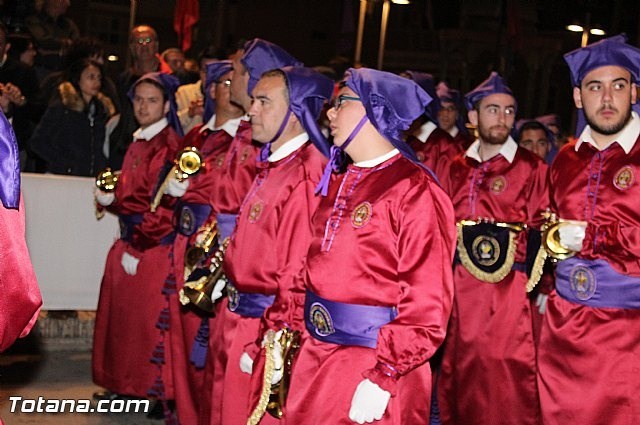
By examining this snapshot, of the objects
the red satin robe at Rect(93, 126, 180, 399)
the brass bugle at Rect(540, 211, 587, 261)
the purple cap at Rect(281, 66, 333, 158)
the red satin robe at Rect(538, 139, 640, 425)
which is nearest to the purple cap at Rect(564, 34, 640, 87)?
the red satin robe at Rect(538, 139, 640, 425)

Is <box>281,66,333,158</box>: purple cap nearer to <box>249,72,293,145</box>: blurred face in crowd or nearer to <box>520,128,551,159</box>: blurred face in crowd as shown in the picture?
<box>249,72,293,145</box>: blurred face in crowd

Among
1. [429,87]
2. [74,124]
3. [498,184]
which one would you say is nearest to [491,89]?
[498,184]

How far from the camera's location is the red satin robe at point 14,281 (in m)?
2.83

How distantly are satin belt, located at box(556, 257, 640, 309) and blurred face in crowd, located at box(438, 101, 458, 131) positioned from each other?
4.23 m

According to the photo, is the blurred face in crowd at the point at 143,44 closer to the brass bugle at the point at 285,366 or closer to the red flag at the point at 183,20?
the red flag at the point at 183,20

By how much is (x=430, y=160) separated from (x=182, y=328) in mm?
2480

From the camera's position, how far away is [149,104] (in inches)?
294

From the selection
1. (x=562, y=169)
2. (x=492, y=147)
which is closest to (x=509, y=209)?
(x=492, y=147)

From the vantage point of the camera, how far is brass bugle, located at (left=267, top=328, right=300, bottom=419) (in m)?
4.43

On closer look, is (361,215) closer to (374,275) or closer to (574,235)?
(374,275)

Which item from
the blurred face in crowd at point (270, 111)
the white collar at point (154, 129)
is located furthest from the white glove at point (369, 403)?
the white collar at point (154, 129)

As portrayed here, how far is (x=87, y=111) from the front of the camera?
9.60 m

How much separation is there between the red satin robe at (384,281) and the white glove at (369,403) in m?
0.03

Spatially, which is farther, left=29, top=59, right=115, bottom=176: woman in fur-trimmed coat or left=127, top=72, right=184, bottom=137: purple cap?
left=29, top=59, right=115, bottom=176: woman in fur-trimmed coat
